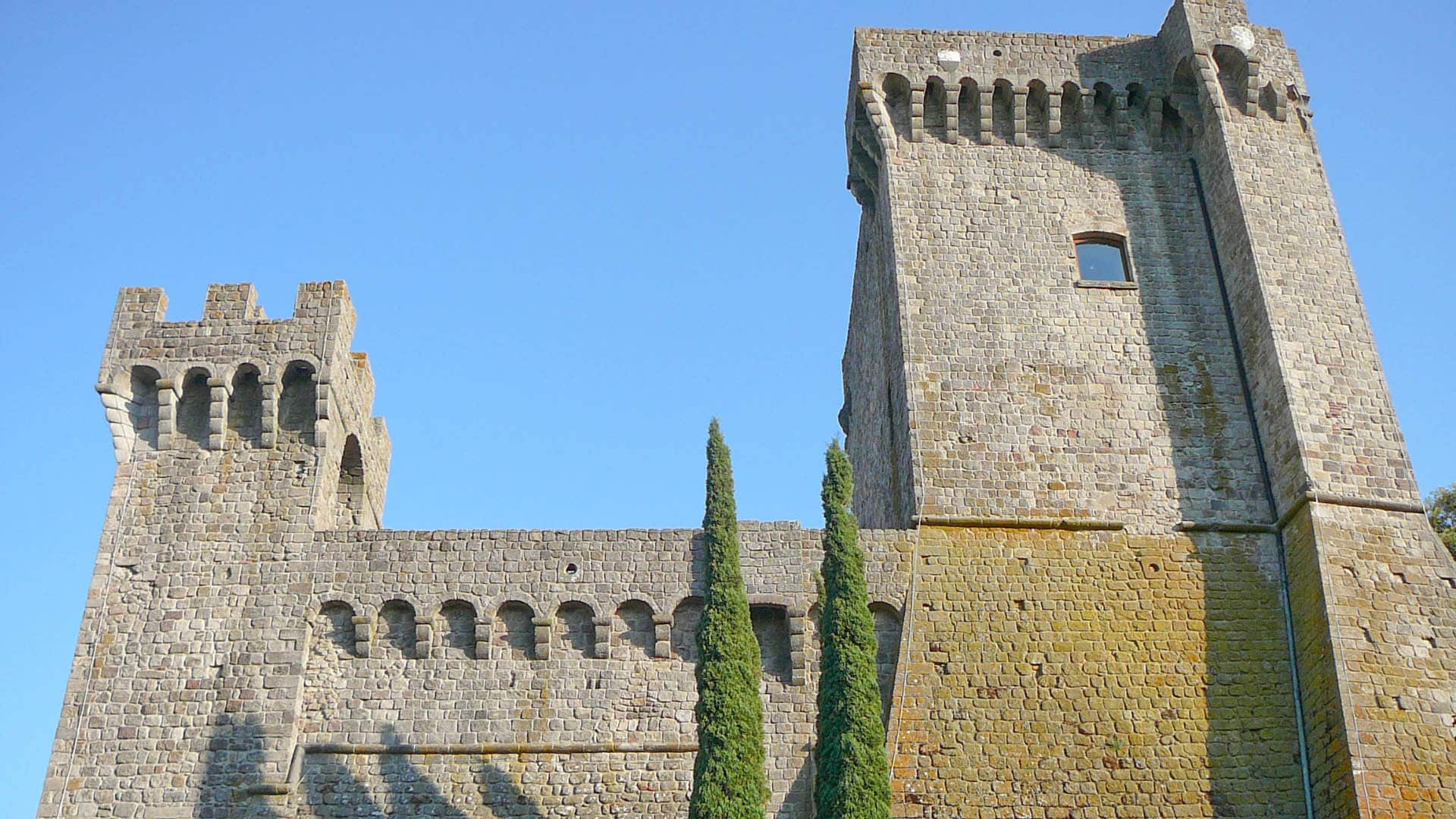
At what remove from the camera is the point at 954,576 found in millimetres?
18297

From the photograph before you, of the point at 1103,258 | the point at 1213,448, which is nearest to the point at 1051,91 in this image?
the point at 1103,258

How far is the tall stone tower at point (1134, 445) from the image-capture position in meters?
16.7

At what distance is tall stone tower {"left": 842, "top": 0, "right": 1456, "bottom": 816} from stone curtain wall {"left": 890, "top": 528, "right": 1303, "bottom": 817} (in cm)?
3

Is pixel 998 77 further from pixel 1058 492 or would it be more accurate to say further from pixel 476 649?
pixel 476 649

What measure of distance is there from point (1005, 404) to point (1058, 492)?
1.52m

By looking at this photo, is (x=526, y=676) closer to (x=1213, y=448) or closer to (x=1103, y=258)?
(x=1213, y=448)

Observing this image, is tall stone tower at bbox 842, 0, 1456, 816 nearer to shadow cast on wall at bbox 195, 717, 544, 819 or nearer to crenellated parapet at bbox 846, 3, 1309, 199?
crenellated parapet at bbox 846, 3, 1309, 199

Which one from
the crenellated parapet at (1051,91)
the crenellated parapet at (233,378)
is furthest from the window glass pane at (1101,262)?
the crenellated parapet at (233,378)

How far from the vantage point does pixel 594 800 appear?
1681 centimetres

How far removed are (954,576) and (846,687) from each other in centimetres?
287

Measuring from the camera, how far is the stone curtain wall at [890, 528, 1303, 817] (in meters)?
16.5

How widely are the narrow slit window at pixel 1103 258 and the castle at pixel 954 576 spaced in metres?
0.06

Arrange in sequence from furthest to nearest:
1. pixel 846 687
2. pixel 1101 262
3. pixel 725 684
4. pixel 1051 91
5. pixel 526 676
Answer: pixel 1051 91, pixel 1101 262, pixel 526 676, pixel 725 684, pixel 846 687

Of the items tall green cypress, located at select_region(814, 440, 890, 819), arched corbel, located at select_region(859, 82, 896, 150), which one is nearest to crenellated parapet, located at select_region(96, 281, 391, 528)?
tall green cypress, located at select_region(814, 440, 890, 819)
